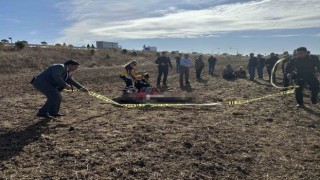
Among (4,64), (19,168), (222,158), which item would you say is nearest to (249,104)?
(222,158)

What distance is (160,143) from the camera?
23.7 feet

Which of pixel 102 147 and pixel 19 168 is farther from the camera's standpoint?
pixel 102 147

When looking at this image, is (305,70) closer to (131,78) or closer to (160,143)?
(131,78)

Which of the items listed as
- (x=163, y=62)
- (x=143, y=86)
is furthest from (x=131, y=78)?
Answer: (x=163, y=62)

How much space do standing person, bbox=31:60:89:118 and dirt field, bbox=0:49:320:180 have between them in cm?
45

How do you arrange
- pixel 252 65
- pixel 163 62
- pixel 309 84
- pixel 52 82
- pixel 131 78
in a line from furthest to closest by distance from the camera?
pixel 252 65
pixel 163 62
pixel 131 78
pixel 309 84
pixel 52 82

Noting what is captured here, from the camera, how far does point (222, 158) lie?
6.37 meters

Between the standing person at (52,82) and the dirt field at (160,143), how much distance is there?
45cm

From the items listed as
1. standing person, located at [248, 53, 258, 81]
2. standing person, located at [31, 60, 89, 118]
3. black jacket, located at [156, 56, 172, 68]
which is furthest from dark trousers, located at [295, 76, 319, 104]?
standing person, located at [248, 53, 258, 81]

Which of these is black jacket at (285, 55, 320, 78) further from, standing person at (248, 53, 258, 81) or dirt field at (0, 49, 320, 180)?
standing person at (248, 53, 258, 81)

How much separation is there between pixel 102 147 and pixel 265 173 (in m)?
3.14

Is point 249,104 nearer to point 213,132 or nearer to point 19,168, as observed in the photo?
point 213,132

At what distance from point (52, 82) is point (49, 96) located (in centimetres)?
40

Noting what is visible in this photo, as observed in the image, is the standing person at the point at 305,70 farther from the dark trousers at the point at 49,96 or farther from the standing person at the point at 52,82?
the dark trousers at the point at 49,96
